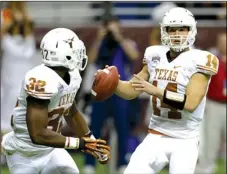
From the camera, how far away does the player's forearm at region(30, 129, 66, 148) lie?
6105 mm

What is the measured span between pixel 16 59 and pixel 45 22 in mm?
1321

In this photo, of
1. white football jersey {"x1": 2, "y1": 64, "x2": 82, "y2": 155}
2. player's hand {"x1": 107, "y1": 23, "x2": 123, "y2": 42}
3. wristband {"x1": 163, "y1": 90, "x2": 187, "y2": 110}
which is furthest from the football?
player's hand {"x1": 107, "y1": 23, "x2": 123, "y2": 42}

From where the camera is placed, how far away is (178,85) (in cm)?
669

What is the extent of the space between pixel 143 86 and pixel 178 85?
0.95ft

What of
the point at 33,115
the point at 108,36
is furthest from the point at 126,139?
the point at 33,115

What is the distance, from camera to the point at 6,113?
10367 millimetres

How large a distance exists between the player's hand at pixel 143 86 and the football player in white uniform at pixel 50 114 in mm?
384

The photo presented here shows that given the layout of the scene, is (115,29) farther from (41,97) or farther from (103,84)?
(41,97)

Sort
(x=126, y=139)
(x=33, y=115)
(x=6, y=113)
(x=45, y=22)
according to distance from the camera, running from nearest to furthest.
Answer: (x=33, y=115) → (x=126, y=139) → (x=6, y=113) → (x=45, y=22)

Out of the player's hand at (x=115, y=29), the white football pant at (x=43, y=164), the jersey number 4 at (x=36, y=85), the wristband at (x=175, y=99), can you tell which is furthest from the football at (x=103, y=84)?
the player's hand at (x=115, y=29)

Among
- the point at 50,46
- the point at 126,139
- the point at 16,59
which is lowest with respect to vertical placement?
the point at 126,139

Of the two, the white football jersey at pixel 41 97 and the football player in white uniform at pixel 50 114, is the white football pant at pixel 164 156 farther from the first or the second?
the white football jersey at pixel 41 97

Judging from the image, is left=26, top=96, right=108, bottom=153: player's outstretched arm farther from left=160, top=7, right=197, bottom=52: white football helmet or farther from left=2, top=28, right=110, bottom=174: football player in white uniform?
left=160, top=7, right=197, bottom=52: white football helmet

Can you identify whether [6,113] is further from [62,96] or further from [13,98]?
[62,96]
